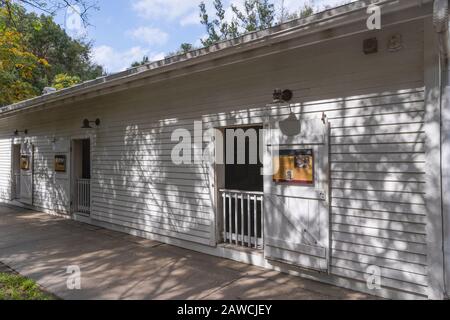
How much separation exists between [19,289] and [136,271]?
1.40 metres

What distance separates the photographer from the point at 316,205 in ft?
14.0

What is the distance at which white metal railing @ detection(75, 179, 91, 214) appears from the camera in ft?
28.8

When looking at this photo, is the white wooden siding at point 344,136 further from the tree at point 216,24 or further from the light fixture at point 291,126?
the tree at point 216,24

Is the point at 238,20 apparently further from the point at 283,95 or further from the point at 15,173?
the point at 283,95

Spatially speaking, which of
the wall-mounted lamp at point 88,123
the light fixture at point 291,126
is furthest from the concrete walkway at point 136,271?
the wall-mounted lamp at point 88,123

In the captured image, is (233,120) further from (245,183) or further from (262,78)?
(245,183)

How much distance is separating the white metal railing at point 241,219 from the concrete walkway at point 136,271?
1.26ft

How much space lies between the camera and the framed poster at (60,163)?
9219mm

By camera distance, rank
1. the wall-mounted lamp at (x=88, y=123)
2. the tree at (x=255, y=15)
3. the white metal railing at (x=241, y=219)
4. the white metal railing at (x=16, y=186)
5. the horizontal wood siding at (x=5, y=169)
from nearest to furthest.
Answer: the white metal railing at (x=241, y=219) < the wall-mounted lamp at (x=88, y=123) < the white metal railing at (x=16, y=186) < the horizontal wood siding at (x=5, y=169) < the tree at (x=255, y=15)

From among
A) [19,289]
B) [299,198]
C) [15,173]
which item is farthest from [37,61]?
[299,198]

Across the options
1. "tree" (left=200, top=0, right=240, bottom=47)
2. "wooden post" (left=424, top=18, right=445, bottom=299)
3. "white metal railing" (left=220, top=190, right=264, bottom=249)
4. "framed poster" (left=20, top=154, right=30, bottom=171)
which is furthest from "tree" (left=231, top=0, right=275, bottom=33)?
"wooden post" (left=424, top=18, right=445, bottom=299)

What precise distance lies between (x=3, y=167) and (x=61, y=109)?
4898mm

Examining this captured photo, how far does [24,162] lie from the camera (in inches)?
436

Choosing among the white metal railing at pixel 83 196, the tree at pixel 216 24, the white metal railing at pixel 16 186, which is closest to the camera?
the white metal railing at pixel 83 196
